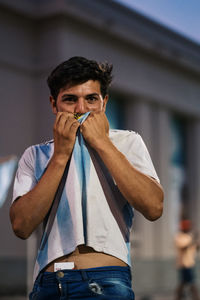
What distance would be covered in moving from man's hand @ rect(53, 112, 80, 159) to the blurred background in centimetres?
1165

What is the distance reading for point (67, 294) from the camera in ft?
7.39

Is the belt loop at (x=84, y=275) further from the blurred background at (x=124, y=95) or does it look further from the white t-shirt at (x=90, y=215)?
the blurred background at (x=124, y=95)

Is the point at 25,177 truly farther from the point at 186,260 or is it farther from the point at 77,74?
the point at 186,260

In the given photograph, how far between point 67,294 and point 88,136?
58 centimetres

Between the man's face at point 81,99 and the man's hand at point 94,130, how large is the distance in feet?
0.35

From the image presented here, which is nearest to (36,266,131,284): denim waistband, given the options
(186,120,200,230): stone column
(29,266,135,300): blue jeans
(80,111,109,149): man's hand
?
(29,266,135,300): blue jeans

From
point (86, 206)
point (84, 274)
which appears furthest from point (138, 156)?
point (84, 274)

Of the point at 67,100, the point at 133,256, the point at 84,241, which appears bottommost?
the point at 133,256

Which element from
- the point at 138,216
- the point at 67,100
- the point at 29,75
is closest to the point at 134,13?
the point at 29,75

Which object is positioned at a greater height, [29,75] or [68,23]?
[68,23]

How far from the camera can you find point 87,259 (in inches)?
90.7

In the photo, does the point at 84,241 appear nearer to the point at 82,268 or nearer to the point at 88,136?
the point at 82,268

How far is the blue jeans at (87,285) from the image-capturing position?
2242 mm

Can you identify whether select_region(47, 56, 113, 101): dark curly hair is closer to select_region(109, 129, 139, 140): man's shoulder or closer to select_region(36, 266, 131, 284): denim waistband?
select_region(109, 129, 139, 140): man's shoulder
